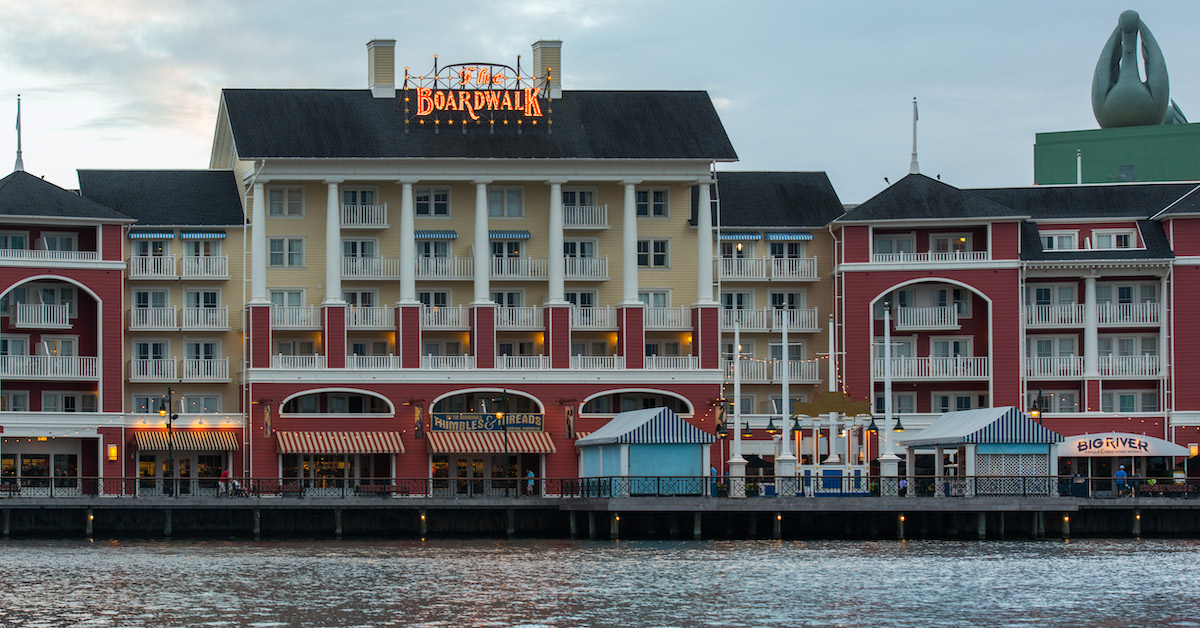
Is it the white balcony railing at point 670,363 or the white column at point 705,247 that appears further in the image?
the white column at point 705,247

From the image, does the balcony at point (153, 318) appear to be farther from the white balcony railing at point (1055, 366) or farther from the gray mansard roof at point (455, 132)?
the white balcony railing at point (1055, 366)

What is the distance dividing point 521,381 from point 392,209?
36.0ft

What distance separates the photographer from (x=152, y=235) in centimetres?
10944

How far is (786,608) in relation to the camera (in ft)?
217

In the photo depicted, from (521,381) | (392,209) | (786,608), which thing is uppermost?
(392,209)

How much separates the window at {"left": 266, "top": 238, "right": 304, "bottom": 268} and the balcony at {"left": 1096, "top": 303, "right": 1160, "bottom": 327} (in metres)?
39.7

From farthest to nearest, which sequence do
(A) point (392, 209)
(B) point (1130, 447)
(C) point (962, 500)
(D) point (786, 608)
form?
1. (A) point (392, 209)
2. (B) point (1130, 447)
3. (C) point (962, 500)
4. (D) point (786, 608)

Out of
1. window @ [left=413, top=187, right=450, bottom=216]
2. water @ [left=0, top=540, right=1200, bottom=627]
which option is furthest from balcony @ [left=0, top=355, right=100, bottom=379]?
window @ [left=413, top=187, right=450, bottom=216]

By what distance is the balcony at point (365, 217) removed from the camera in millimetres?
110312

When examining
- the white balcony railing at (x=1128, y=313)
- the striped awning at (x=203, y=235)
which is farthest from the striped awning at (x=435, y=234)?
the white balcony railing at (x=1128, y=313)

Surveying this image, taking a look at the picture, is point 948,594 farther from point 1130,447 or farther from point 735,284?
point 735,284

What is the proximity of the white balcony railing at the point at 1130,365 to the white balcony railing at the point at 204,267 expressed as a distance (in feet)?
143

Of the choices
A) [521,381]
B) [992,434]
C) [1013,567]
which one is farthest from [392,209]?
[1013,567]

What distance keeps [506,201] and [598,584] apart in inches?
1713
